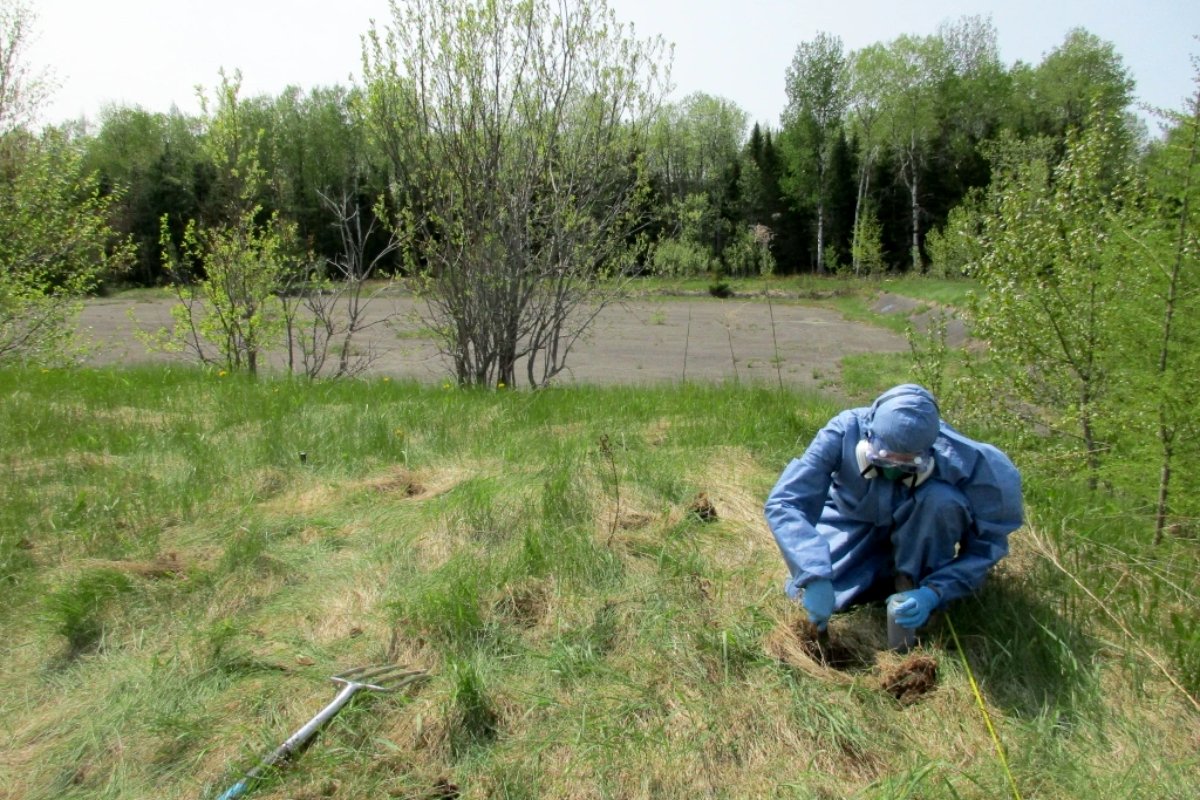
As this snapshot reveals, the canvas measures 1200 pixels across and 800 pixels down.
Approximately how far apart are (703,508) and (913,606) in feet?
4.66

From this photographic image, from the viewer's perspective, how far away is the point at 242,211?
938 cm

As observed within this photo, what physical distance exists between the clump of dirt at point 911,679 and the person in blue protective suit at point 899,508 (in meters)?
0.12

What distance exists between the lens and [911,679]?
256cm

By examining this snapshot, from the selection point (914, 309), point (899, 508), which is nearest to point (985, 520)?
point (899, 508)

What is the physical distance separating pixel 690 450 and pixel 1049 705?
2653 mm

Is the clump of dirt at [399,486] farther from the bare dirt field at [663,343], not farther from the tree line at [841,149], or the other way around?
the tree line at [841,149]

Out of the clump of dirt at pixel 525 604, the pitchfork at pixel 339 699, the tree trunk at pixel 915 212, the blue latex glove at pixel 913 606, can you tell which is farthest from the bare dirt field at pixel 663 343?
the tree trunk at pixel 915 212

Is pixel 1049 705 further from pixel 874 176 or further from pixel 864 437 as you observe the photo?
pixel 874 176


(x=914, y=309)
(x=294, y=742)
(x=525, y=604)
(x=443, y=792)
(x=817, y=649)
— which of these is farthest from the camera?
(x=914, y=309)

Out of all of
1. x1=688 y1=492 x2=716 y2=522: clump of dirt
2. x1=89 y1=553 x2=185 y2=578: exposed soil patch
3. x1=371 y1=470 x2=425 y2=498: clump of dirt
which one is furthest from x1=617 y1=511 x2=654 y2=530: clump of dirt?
x1=89 y1=553 x2=185 y2=578: exposed soil patch

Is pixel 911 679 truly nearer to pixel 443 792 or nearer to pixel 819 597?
pixel 819 597

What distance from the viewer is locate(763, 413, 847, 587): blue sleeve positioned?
2730mm

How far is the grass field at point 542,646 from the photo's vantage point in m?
2.36

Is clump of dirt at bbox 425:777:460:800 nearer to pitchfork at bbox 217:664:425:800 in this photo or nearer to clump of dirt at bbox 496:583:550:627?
pitchfork at bbox 217:664:425:800
